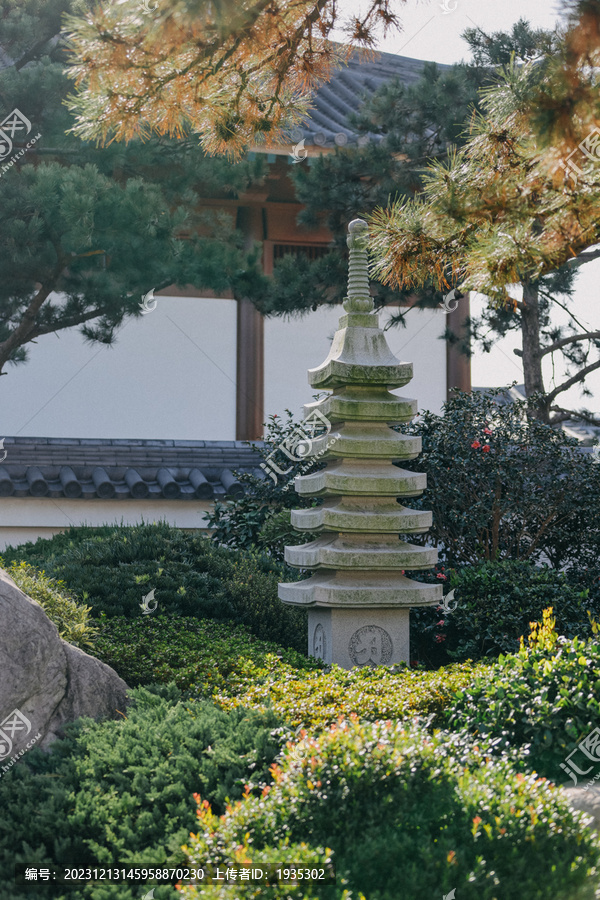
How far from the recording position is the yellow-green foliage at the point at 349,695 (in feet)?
13.6

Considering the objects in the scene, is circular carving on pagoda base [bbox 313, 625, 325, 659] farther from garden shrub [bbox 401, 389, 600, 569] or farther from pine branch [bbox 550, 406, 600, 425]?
pine branch [bbox 550, 406, 600, 425]

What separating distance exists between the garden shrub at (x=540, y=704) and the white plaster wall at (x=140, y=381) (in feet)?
23.3

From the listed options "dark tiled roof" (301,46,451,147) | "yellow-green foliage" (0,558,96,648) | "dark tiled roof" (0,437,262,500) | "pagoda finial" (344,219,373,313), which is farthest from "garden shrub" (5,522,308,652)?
"dark tiled roof" (301,46,451,147)

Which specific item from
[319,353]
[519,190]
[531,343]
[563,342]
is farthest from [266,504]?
[519,190]

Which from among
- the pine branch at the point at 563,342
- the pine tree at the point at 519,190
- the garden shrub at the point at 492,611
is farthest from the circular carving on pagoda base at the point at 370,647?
the pine branch at the point at 563,342

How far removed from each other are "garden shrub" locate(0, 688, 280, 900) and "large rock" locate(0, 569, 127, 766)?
0.19 metres

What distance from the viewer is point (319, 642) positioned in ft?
20.0

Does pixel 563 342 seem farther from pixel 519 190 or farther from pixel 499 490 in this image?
pixel 519 190

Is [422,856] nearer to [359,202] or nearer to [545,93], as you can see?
[545,93]

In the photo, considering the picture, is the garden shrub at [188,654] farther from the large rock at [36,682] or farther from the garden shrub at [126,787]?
the garden shrub at [126,787]

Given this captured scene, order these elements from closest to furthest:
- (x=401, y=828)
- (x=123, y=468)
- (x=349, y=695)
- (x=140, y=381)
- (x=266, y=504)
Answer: (x=401, y=828) < (x=349, y=695) < (x=266, y=504) < (x=123, y=468) < (x=140, y=381)

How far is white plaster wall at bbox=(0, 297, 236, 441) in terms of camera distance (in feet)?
34.1

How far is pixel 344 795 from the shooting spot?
2.92 metres

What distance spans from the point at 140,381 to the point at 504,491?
4992mm
